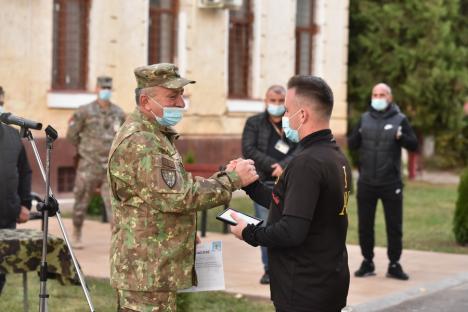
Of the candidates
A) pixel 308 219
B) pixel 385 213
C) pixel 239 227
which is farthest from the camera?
pixel 385 213

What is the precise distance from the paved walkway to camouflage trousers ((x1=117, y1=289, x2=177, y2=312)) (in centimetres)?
405

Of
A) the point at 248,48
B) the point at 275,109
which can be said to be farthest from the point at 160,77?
the point at 248,48

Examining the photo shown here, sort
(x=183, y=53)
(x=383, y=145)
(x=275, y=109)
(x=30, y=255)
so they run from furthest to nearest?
(x=183, y=53)
(x=383, y=145)
(x=275, y=109)
(x=30, y=255)

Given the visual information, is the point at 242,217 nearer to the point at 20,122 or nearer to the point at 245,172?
the point at 245,172

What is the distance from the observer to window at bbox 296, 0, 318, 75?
2342cm

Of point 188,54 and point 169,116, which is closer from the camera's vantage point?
point 169,116

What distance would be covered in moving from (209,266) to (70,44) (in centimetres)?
1270

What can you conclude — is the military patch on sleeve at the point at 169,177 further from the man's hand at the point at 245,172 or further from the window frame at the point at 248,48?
the window frame at the point at 248,48

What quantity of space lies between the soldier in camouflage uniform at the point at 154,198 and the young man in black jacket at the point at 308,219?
343 mm

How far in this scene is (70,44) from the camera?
1806 centimetres

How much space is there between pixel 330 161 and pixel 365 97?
24.5 meters

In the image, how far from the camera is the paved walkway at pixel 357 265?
396 inches

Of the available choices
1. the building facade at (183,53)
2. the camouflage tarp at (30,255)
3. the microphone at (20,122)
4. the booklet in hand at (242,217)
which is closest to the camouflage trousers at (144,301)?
the booklet in hand at (242,217)

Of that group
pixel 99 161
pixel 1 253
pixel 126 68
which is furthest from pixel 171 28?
pixel 1 253
